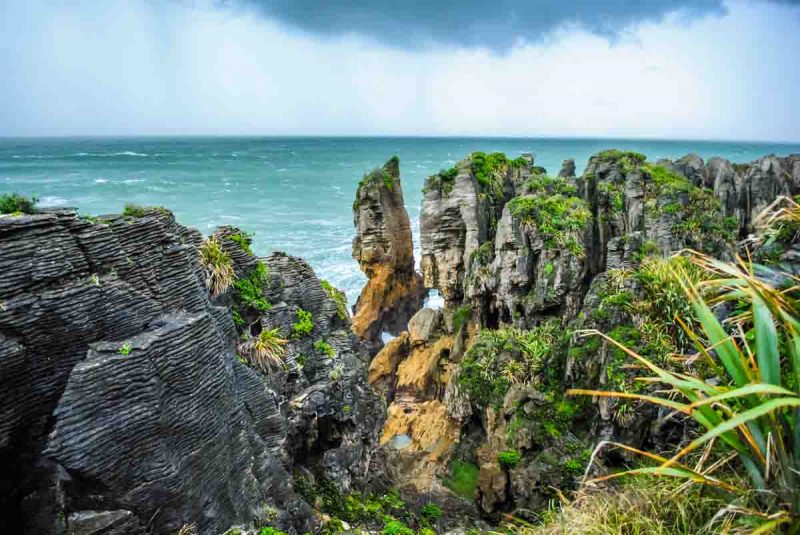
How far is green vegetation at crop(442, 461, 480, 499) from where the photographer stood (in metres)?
18.5

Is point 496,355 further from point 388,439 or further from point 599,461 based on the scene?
point 388,439

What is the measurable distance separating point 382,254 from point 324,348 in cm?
2086

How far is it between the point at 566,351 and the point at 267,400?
38.4ft

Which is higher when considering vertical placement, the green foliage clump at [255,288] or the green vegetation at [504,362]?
the green foliage clump at [255,288]

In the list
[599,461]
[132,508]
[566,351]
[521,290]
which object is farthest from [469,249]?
[132,508]

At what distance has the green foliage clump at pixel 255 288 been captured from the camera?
12.4m

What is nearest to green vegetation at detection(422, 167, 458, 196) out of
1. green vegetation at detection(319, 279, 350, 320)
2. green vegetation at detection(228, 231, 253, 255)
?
green vegetation at detection(319, 279, 350, 320)

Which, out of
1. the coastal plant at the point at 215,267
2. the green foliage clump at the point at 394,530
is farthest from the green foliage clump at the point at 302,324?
the green foliage clump at the point at 394,530

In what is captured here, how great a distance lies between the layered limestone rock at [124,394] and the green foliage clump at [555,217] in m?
15.4

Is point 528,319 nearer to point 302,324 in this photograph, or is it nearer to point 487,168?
point 487,168

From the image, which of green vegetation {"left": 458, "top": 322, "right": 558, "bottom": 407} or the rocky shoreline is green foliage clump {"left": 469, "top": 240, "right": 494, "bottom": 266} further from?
green vegetation {"left": 458, "top": 322, "right": 558, "bottom": 407}

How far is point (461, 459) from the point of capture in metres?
20.0

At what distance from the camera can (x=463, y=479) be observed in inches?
748

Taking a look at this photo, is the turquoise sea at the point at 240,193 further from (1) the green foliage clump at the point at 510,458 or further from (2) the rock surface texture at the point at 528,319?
(1) the green foliage clump at the point at 510,458
